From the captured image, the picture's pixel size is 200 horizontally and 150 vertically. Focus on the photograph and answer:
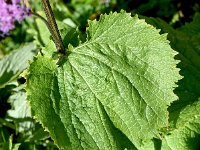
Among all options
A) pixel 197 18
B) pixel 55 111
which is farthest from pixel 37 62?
pixel 197 18

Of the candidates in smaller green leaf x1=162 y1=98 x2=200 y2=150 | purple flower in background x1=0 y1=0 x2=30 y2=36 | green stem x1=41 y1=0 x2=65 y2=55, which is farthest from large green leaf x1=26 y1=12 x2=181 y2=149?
purple flower in background x1=0 y1=0 x2=30 y2=36

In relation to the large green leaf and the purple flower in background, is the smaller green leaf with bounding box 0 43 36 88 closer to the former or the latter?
the purple flower in background

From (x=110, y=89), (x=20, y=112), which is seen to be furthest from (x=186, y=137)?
(x=20, y=112)

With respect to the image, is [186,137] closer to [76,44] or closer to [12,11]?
[76,44]

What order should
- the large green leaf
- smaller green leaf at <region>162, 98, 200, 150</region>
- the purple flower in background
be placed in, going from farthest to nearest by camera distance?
1. the purple flower in background
2. smaller green leaf at <region>162, 98, 200, 150</region>
3. the large green leaf

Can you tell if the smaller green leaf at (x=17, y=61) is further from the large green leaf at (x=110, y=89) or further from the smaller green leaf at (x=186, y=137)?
the smaller green leaf at (x=186, y=137)

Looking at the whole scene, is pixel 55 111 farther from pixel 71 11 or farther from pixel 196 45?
pixel 71 11
